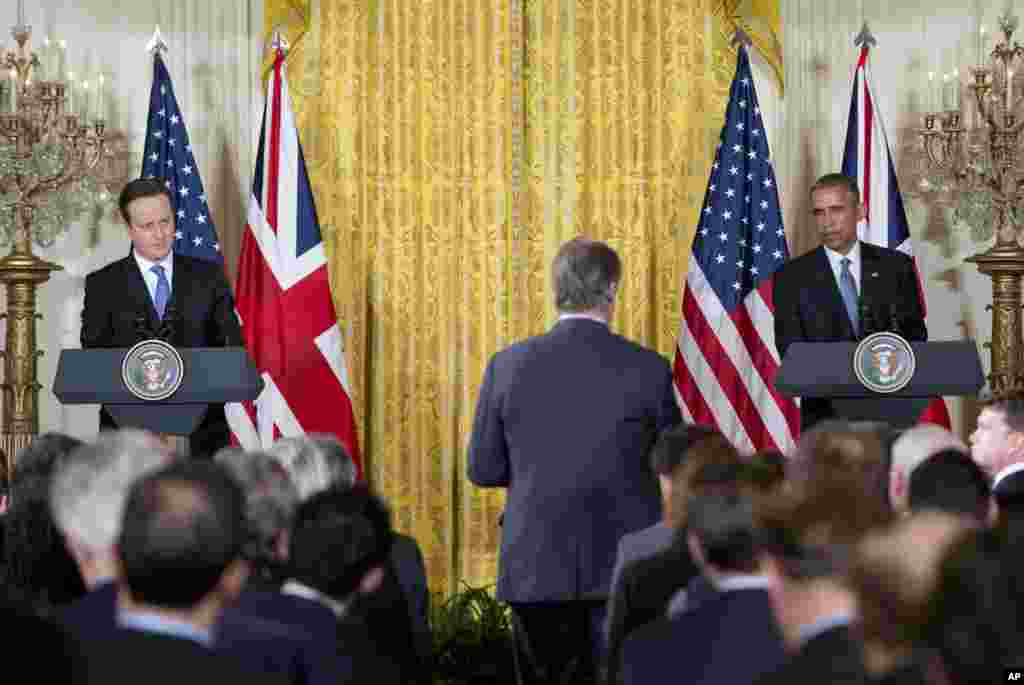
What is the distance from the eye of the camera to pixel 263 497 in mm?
3777

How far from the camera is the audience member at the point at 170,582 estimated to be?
265cm

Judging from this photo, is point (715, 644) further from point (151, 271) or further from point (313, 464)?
point (151, 271)

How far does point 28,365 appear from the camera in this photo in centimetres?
891

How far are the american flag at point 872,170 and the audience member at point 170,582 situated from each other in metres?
6.81

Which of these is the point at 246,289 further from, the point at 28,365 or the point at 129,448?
the point at 129,448

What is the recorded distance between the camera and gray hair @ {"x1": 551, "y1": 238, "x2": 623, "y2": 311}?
5.36 metres

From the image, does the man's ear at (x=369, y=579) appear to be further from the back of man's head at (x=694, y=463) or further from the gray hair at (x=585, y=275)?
the gray hair at (x=585, y=275)

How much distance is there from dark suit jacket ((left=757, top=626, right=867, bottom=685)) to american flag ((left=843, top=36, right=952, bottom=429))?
675 centimetres

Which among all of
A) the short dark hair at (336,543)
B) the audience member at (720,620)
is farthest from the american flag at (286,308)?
the audience member at (720,620)

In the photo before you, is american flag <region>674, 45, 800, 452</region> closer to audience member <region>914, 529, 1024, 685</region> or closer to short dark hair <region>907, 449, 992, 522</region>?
short dark hair <region>907, 449, 992, 522</region>

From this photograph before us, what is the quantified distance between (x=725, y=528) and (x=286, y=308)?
5.88m

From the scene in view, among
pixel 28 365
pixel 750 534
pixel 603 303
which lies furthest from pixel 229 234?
pixel 750 534

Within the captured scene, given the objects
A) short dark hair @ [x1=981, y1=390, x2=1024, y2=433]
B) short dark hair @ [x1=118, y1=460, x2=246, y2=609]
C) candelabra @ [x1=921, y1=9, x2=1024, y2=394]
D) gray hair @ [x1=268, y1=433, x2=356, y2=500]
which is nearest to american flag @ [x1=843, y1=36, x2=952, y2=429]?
candelabra @ [x1=921, y1=9, x2=1024, y2=394]

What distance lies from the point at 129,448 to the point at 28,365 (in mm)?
5865
